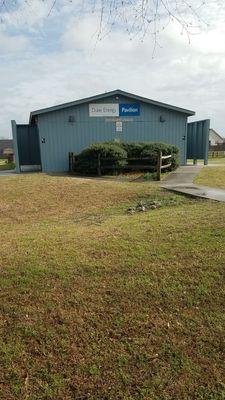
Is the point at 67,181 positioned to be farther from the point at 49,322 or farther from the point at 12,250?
the point at 49,322

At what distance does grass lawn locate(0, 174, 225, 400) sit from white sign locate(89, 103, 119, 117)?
539 inches

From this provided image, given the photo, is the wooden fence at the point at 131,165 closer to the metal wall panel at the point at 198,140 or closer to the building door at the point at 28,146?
the metal wall panel at the point at 198,140

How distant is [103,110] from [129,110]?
138 cm

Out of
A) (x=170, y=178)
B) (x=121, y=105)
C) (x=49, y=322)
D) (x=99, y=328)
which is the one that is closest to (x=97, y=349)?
(x=99, y=328)

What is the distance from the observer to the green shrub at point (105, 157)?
51.5ft

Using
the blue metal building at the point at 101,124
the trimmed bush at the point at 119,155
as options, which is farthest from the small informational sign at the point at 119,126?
the trimmed bush at the point at 119,155

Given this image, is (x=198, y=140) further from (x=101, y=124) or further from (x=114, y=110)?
(x=101, y=124)

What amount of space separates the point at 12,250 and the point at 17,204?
4.64 meters

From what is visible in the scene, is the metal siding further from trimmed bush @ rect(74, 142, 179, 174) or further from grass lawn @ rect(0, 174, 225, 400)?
grass lawn @ rect(0, 174, 225, 400)

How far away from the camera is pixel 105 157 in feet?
52.0

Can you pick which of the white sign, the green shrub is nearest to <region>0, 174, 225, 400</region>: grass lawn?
the green shrub

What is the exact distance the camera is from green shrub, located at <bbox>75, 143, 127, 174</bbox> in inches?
618

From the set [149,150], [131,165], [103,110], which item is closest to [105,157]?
[131,165]

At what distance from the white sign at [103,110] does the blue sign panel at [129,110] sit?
0.23 metres
